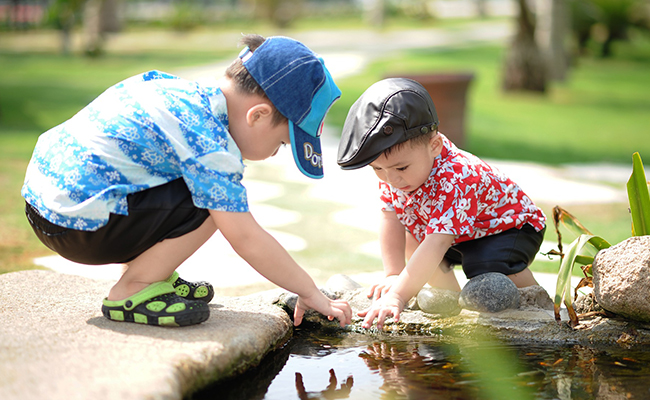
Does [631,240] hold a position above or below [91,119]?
below

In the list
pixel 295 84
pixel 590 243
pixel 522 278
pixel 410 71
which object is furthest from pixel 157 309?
pixel 410 71

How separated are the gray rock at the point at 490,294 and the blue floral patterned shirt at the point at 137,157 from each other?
2.83 feet

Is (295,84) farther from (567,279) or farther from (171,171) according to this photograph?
(567,279)

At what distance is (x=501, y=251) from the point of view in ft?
7.98

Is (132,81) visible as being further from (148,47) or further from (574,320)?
(148,47)

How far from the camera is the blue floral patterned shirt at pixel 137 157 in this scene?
1879 millimetres

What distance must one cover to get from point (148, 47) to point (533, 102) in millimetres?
13473

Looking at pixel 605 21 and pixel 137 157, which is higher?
pixel 605 21

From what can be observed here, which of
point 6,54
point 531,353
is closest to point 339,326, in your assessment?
point 531,353

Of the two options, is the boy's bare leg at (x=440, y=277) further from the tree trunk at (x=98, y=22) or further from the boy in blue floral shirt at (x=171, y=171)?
the tree trunk at (x=98, y=22)

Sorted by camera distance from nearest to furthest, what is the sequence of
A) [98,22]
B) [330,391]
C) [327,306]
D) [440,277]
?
1. [330,391]
2. [327,306]
3. [440,277]
4. [98,22]

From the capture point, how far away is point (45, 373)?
1.52m

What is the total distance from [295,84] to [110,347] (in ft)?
2.95

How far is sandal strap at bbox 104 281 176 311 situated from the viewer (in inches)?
77.0
